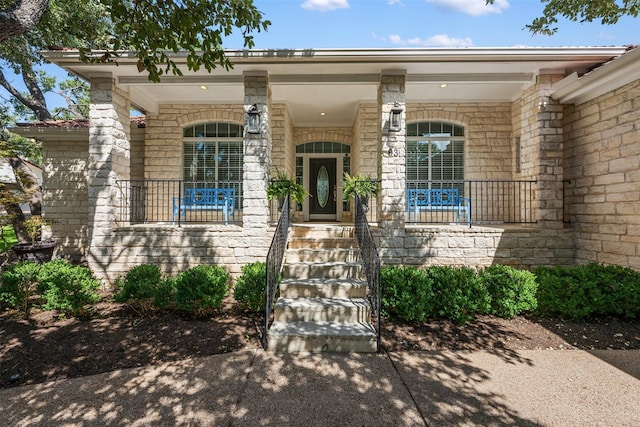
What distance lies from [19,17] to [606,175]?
856 centimetres

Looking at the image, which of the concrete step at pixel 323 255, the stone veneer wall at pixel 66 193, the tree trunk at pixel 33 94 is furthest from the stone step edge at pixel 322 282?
the tree trunk at pixel 33 94

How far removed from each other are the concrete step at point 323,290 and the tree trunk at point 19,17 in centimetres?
425

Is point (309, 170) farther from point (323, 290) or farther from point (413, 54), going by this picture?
point (323, 290)

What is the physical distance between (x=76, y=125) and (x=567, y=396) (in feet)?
35.9

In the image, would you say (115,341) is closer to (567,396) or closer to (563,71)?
(567,396)

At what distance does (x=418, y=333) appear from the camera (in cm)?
414

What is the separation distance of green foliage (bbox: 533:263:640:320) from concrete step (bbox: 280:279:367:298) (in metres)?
2.71

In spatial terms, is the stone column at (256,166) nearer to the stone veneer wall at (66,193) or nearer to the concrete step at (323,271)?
the concrete step at (323,271)

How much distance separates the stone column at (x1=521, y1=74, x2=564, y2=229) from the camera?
20.0 feet

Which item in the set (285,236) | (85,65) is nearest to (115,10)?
(85,65)

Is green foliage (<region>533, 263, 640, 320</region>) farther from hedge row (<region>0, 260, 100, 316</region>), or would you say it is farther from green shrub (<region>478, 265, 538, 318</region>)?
hedge row (<region>0, 260, 100, 316</region>)

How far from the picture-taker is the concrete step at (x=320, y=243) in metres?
5.88

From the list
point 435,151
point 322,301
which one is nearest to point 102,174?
point 322,301

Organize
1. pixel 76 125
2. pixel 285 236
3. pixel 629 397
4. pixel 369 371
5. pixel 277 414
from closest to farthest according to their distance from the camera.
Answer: pixel 277 414 → pixel 629 397 → pixel 369 371 → pixel 285 236 → pixel 76 125
